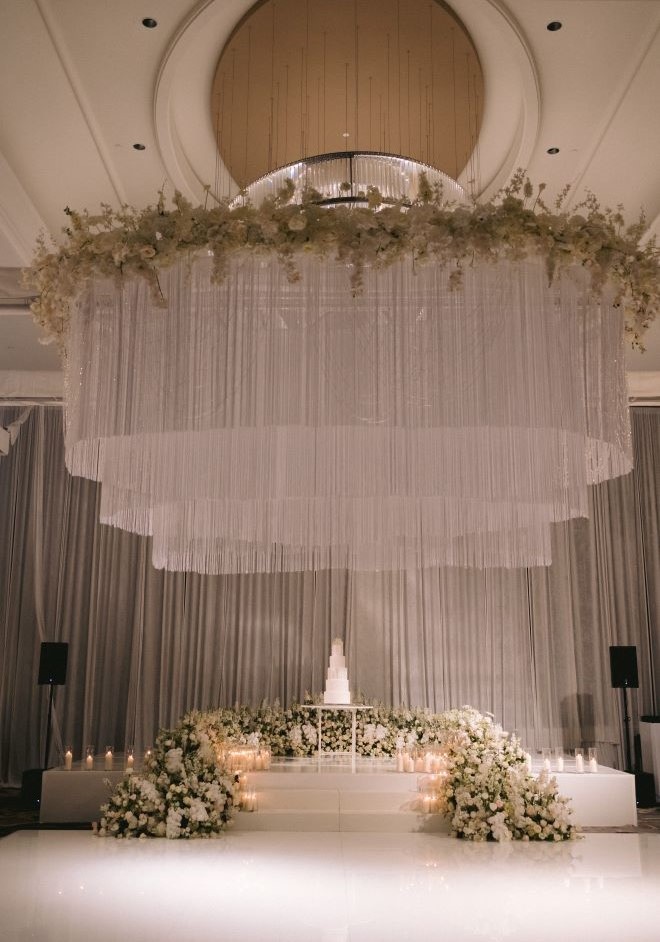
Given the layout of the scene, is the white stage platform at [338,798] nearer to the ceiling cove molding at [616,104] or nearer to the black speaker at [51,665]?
the black speaker at [51,665]

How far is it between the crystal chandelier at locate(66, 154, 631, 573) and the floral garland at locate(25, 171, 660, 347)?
0.06m

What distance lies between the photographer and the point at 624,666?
9.34m

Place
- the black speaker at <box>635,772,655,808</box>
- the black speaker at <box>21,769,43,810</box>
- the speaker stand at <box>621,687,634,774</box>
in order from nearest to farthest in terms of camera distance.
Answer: the black speaker at <box>21,769,43,810</box> → the black speaker at <box>635,772,655,808</box> → the speaker stand at <box>621,687,634,774</box>

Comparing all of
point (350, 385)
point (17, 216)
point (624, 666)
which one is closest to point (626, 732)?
point (624, 666)

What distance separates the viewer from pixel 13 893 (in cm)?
465

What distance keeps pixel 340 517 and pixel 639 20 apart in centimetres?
307

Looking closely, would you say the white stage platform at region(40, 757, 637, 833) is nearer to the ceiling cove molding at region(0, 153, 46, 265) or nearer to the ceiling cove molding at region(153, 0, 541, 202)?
the ceiling cove molding at region(0, 153, 46, 265)

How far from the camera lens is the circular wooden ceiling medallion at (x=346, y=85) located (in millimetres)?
4754

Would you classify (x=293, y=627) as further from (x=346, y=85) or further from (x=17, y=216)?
(x=346, y=85)

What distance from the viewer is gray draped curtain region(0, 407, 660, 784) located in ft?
33.2

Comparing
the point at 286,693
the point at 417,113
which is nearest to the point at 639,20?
the point at 417,113

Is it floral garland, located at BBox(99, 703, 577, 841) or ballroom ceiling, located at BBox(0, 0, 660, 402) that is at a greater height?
ballroom ceiling, located at BBox(0, 0, 660, 402)

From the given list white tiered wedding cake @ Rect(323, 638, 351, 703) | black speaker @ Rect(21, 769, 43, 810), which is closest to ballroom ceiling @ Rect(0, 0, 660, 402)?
white tiered wedding cake @ Rect(323, 638, 351, 703)

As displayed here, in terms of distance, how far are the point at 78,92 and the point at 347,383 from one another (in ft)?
9.08
